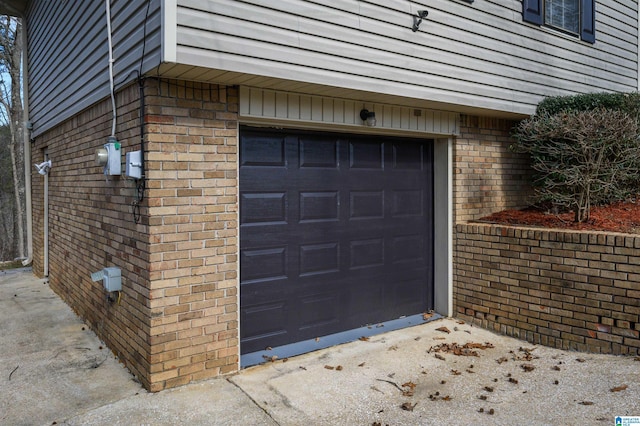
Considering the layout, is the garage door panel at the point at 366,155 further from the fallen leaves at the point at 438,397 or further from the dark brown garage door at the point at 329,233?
the fallen leaves at the point at 438,397

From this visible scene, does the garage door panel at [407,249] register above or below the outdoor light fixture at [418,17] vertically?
below

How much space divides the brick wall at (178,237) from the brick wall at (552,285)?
2.86m

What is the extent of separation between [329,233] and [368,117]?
48.8 inches

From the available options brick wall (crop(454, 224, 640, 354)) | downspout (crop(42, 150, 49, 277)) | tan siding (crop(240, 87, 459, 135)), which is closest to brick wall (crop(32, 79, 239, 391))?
tan siding (crop(240, 87, 459, 135))

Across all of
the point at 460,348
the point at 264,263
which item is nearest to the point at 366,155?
the point at 264,263

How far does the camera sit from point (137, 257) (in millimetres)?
3770

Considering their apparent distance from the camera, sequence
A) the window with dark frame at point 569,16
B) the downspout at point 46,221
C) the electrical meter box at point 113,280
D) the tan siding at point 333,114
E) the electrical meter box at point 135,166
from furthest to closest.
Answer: the downspout at point 46,221 → the window with dark frame at point 569,16 → the electrical meter box at point 113,280 → the tan siding at point 333,114 → the electrical meter box at point 135,166

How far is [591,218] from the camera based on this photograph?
4980 millimetres

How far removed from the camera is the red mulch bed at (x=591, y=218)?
4652 millimetres

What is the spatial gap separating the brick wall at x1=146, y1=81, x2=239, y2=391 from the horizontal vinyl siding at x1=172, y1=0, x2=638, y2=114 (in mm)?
507

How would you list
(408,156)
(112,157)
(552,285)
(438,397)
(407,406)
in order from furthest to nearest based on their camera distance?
1. (408,156)
2. (552,285)
3. (112,157)
4. (438,397)
5. (407,406)

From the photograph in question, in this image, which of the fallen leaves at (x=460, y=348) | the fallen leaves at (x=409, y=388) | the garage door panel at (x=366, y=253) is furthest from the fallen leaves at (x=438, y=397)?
the garage door panel at (x=366, y=253)

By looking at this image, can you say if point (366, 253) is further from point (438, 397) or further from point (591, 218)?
point (591, 218)

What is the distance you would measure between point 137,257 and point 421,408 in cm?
247
